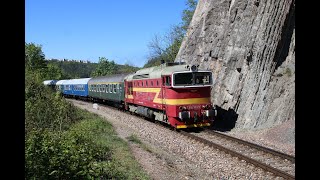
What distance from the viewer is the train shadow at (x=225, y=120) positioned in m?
20.6

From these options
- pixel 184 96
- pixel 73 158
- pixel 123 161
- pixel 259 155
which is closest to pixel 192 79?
pixel 184 96

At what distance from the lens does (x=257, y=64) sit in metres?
19.5

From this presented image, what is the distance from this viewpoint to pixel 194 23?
33469 millimetres

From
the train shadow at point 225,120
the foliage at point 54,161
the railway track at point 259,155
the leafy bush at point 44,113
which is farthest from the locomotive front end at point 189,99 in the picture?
the foliage at point 54,161

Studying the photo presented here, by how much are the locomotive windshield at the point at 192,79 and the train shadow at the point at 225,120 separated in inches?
131

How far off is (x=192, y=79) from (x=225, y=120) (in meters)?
4.68

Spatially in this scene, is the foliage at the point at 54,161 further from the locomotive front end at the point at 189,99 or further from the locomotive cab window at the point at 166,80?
the locomotive cab window at the point at 166,80

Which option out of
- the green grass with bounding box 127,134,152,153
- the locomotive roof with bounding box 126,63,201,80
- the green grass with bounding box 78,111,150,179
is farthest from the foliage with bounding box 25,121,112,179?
the locomotive roof with bounding box 126,63,201,80

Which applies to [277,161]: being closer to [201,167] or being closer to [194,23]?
[201,167]

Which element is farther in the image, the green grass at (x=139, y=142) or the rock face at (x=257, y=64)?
the rock face at (x=257, y=64)

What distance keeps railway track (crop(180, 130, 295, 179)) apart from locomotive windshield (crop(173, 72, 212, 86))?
2754 mm

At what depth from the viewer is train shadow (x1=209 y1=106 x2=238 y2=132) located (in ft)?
67.5

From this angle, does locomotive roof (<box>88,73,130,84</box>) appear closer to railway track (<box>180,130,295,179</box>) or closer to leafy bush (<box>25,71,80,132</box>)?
leafy bush (<box>25,71,80,132</box>)

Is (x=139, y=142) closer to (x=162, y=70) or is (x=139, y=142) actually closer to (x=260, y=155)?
(x=162, y=70)
